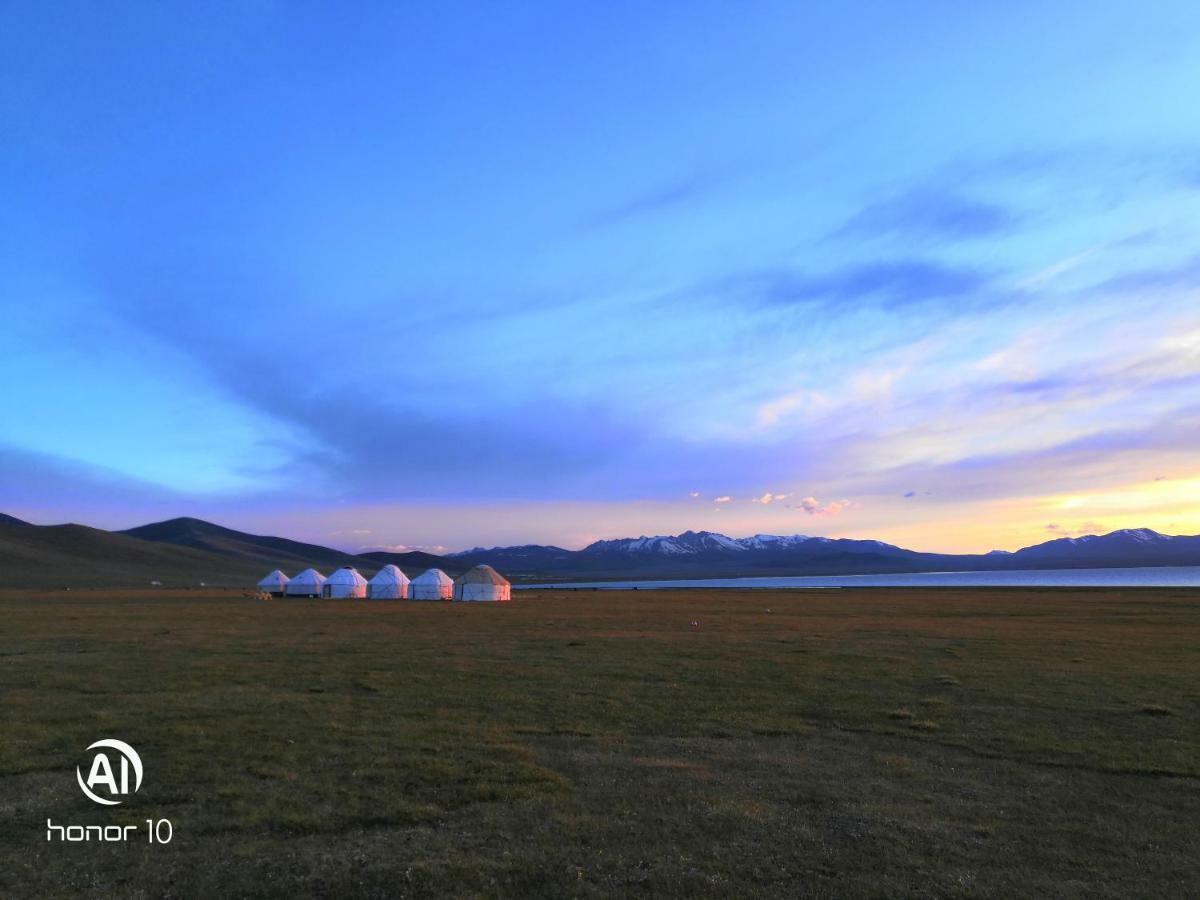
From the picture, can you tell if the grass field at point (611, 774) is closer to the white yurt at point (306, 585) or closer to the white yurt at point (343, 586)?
the white yurt at point (343, 586)

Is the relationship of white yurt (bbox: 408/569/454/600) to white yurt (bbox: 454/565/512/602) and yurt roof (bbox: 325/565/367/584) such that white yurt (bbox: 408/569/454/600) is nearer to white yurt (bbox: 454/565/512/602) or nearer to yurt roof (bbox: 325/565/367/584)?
white yurt (bbox: 454/565/512/602)

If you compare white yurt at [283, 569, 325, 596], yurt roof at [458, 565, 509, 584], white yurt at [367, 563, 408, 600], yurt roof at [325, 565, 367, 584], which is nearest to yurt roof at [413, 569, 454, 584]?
white yurt at [367, 563, 408, 600]

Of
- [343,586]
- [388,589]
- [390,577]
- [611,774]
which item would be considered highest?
[390,577]

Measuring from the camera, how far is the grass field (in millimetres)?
7926

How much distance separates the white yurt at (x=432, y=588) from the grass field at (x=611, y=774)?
6220 cm

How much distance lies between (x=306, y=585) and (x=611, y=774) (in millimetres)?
88193

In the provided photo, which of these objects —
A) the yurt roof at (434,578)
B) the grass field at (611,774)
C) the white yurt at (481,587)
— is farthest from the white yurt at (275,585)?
the grass field at (611,774)

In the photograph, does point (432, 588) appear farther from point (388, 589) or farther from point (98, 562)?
point (98, 562)

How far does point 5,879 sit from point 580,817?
249 inches

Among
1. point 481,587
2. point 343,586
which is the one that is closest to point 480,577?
point 481,587

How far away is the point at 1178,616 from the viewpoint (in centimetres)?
4962

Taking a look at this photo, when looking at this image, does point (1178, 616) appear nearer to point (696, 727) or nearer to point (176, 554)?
point (696, 727)

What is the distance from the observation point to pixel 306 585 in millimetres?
90750

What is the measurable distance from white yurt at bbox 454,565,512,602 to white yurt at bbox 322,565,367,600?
1365cm
